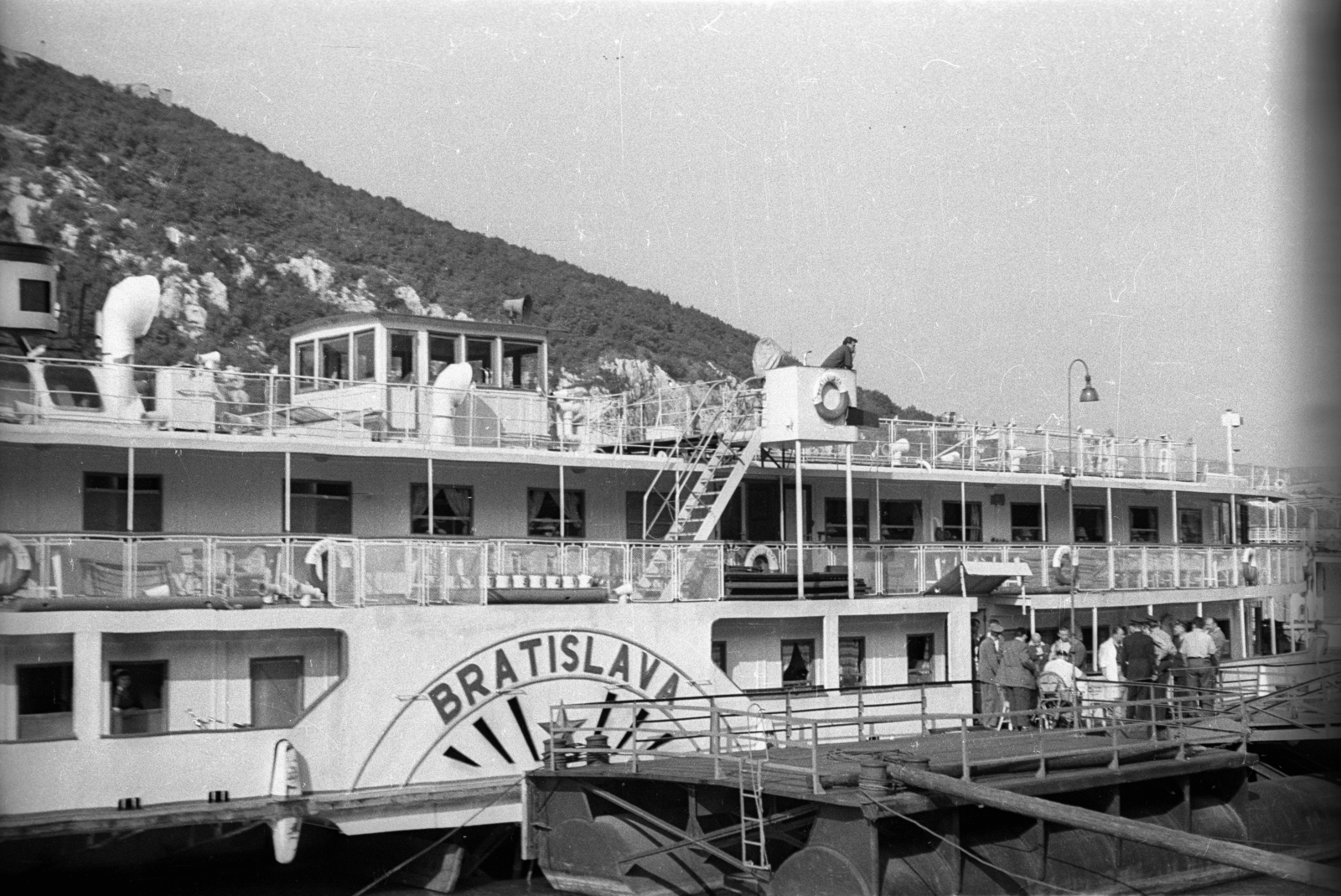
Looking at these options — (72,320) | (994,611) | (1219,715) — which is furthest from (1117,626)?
(72,320)

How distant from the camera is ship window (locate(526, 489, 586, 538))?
21.1 m

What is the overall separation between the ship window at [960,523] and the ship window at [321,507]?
1086 centimetres

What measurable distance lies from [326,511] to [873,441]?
906 centimetres

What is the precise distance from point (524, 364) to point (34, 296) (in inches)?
268

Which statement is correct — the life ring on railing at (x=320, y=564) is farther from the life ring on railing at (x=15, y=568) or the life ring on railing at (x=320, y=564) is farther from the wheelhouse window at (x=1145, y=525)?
the wheelhouse window at (x=1145, y=525)

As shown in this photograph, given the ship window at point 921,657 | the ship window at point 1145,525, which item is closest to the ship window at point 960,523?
the ship window at point 921,657

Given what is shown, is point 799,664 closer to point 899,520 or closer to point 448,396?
point 899,520

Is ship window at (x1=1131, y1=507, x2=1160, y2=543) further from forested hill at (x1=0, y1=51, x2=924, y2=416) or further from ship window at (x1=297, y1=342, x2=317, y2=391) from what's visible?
forested hill at (x1=0, y1=51, x2=924, y2=416)

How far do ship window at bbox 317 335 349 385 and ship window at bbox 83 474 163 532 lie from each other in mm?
4345

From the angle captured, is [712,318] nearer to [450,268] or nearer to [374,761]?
[450,268]

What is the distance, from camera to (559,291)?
8100 cm

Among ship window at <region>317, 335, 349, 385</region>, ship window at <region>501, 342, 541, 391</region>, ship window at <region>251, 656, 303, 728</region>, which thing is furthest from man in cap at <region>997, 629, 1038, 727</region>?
ship window at <region>317, 335, 349, 385</region>

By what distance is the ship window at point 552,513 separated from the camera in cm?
2109

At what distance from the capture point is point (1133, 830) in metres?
12.1
